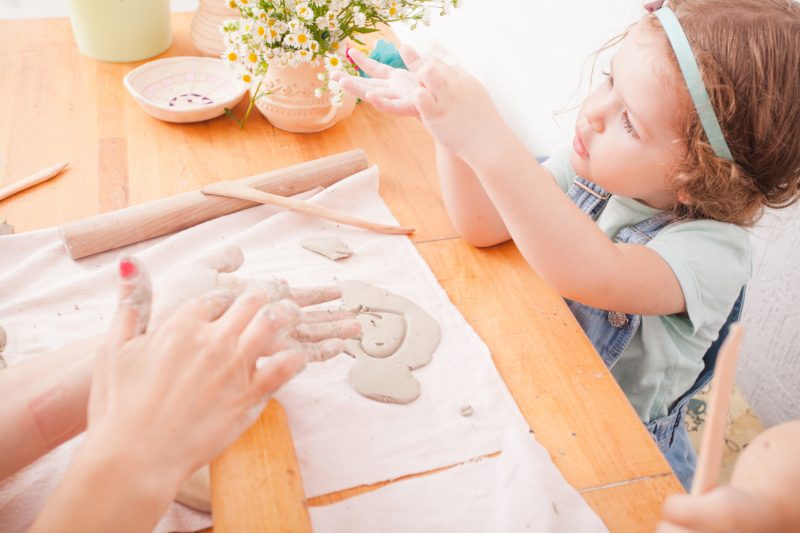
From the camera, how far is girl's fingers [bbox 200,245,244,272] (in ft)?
2.38

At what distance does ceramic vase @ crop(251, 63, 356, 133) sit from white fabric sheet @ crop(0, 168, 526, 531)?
21 centimetres

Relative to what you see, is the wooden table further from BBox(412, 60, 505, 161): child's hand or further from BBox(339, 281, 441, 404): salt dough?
BBox(412, 60, 505, 161): child's hand

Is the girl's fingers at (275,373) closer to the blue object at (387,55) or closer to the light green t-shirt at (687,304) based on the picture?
the light green t-shirt at (687,304)

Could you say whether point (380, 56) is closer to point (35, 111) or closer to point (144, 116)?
point (144, 116)

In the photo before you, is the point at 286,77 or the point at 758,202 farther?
the point at 286,77

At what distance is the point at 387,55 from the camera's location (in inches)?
54.1

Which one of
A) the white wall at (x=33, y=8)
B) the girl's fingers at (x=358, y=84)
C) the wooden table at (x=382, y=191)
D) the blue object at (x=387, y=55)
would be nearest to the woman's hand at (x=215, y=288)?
the wooden table at (x=382, y=191)

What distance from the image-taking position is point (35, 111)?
1.23 metres

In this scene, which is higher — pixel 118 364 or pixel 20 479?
pixel 118 364

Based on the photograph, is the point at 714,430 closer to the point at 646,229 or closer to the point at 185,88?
the point at 646,229

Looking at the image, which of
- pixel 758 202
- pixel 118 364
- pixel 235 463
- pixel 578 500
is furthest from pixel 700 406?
pixel 118 364

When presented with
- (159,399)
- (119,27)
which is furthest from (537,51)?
(159,399)

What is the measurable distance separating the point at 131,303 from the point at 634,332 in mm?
722

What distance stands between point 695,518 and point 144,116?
119 cm
